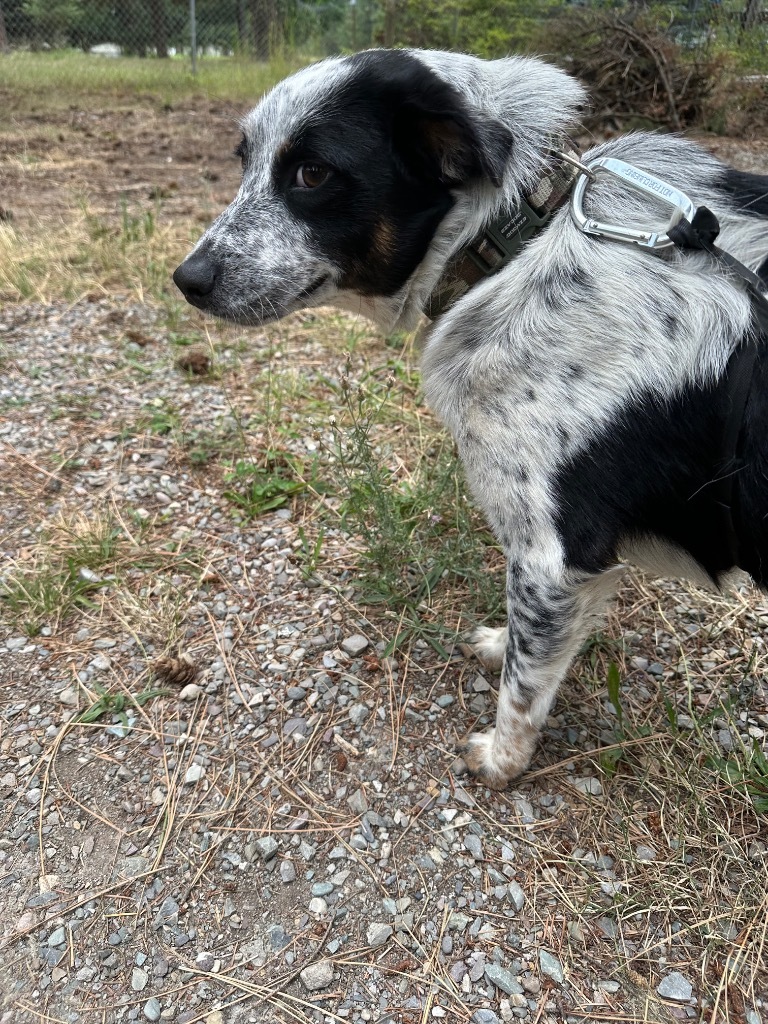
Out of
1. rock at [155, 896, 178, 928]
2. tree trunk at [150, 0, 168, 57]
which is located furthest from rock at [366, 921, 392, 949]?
tree trunk at [150, 0, 168, 57]

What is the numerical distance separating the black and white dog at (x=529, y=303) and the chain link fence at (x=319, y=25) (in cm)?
768

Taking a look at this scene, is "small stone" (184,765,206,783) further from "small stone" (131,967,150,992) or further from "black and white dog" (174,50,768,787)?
"black and white dog" (174,50,768,787)

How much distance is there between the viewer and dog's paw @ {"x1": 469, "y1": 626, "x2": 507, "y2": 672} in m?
2.36

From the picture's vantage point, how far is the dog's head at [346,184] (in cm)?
181

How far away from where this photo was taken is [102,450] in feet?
10.7

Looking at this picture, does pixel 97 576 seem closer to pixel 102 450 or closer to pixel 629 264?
pixel 102 450

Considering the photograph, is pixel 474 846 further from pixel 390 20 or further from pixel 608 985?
pixel 390 20

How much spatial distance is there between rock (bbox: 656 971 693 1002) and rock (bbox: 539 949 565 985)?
0.71 ft

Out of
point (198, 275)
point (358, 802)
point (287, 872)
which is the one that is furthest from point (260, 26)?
point (287, 872)

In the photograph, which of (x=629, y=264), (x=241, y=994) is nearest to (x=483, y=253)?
(x=629, y=264)

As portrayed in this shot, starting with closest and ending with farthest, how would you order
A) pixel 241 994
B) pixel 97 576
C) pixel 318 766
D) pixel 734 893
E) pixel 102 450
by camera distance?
pixel 241 994 → pixel 734 893 → pixel 318 766 → pixel 97 576 → pixel 102 450

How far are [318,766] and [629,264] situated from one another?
5.18 ft

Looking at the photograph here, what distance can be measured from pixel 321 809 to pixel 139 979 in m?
0.57

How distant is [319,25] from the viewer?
574 inches
